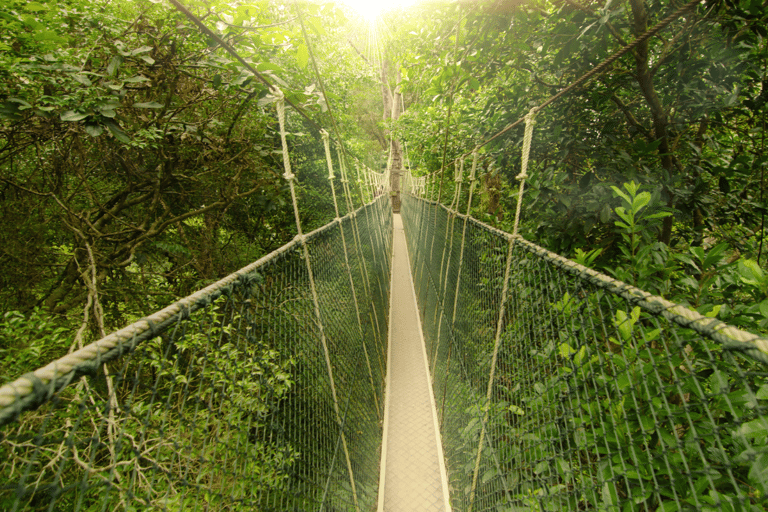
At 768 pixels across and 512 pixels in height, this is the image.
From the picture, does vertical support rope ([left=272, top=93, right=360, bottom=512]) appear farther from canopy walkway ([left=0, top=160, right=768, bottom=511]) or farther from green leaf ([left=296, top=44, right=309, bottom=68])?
green leaf ([left=296, top=44, right=309, bottom=68])

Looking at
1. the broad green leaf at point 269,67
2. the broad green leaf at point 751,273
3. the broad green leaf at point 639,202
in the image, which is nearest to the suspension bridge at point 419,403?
the broad green leaf at point 751,273

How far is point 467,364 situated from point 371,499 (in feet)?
3.24

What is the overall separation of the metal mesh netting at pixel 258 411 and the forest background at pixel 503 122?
58cm

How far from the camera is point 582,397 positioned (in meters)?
1.05

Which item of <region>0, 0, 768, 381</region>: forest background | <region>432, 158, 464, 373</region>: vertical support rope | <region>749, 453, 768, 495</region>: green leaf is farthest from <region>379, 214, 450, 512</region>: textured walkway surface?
<region>749, 453, 768, 495</region>: green leaf

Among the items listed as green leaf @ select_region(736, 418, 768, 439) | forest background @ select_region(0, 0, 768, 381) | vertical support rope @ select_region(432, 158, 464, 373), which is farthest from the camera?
vertical support rope @ select_region(432, 158, 464, 373)

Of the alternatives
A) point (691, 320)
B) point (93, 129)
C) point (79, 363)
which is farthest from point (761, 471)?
point (93, 129)

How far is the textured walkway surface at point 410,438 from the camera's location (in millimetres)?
2023

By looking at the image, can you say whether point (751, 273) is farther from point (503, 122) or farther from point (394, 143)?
point (394, 143)

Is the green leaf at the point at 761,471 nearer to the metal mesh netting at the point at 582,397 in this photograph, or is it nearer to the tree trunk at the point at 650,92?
the metal mesh netting at the point at 582,397

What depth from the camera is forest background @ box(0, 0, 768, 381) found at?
49.7 inches

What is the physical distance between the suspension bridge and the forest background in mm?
301

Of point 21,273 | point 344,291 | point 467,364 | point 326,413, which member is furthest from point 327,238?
point 21,273

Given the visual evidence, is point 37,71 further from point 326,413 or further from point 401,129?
point 401,129
